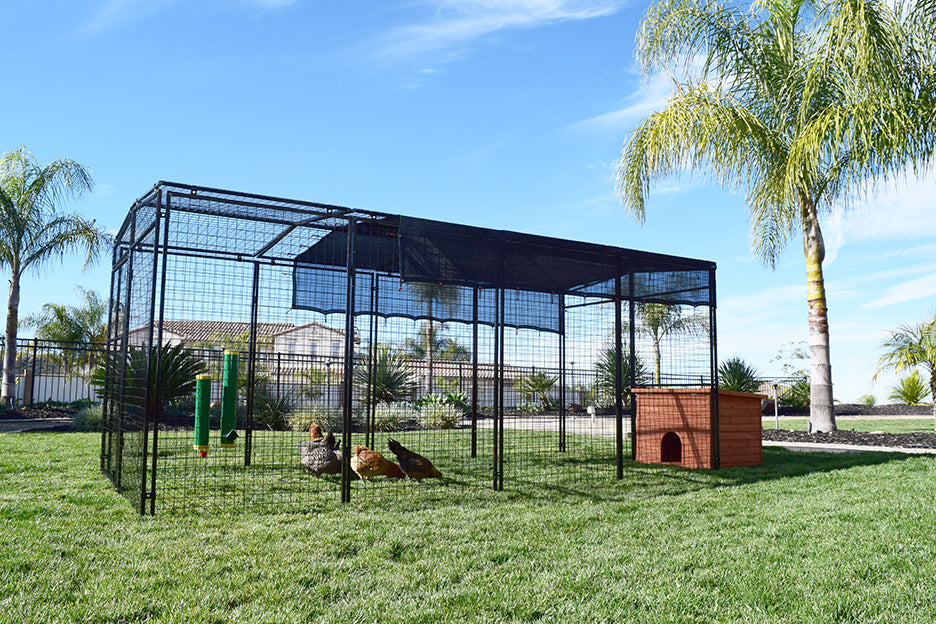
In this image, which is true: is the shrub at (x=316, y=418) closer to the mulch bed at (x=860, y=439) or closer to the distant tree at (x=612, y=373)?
the distant tree at (x=612, y=373)

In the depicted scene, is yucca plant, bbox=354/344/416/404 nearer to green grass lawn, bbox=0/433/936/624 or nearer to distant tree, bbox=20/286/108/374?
green grass lawn, bbox=0/433/936/624

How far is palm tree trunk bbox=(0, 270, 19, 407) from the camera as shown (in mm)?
16422

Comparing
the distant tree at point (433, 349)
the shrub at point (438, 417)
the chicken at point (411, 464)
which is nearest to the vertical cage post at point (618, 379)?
the distant tree at point (433, 349)

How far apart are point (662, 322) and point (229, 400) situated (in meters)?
5.60

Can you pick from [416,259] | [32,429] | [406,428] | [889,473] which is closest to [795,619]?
[416,259]

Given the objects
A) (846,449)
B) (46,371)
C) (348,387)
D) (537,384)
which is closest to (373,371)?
(537,384)

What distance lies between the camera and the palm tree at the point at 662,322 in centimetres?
805

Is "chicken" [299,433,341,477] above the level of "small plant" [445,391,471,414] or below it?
below

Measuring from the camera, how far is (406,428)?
13.4 meters

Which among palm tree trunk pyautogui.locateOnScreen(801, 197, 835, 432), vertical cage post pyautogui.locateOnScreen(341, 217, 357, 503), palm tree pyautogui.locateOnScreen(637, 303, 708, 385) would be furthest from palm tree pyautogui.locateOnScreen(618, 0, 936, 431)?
vertical cage post pyautogui.locateOnScreen(341, 217, 357, 503)

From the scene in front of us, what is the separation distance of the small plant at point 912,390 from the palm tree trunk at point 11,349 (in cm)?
2781

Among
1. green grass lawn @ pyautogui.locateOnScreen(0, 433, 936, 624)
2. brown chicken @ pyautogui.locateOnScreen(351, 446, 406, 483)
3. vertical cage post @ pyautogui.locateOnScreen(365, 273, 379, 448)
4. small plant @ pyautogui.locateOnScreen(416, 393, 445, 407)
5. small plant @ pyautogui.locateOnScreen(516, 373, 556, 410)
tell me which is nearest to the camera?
green grass lawn @ pyautogui.locateOnScreen(0, 433, 936, 624)

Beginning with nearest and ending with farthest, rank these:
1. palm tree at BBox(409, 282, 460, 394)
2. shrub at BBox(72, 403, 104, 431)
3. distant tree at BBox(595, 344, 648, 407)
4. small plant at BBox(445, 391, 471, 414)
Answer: palm tree at BBox(409, 282, 460, 394) < distant tree at BBox(595, 344, 648, 407) < shrub at BBox(72, 403, 104, 431) < small plant at BBox(445, 391, 471, 414)

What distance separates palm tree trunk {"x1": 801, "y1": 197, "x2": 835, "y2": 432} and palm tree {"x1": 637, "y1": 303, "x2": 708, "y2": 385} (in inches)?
180
